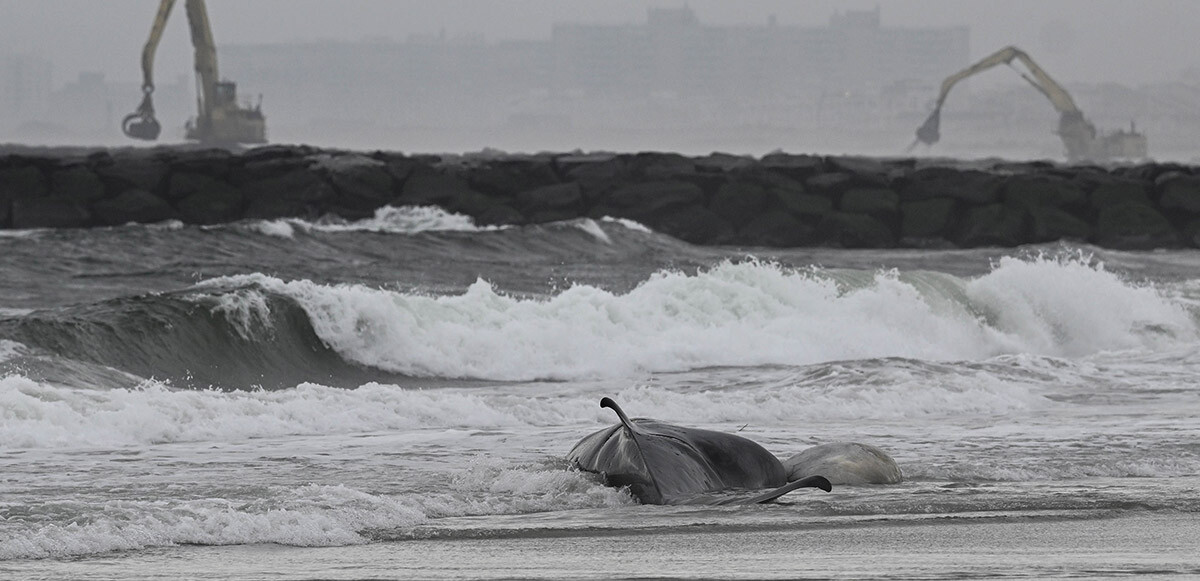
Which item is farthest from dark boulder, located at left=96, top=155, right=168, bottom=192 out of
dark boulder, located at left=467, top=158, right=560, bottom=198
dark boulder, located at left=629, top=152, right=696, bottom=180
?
dark boulder, located at left=629, top=152, right=696, bottom=180

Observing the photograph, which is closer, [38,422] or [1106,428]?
[38,422]

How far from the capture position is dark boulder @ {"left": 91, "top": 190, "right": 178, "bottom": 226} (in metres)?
29.3

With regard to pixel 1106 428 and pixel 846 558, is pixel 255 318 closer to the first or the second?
pixel 1106 428

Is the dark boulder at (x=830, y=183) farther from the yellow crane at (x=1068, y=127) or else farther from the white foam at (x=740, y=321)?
the yellow crane at (x=1068, y=127)

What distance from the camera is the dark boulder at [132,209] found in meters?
29.3

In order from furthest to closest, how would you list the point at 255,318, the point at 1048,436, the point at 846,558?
the point at 255,318 < the point at 1048,436 < the point at 846,558

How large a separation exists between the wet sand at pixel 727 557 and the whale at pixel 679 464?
2.27 feet

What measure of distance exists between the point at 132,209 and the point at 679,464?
79.2 feet

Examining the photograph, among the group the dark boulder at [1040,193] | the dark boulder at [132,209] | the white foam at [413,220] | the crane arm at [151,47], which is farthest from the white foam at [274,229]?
the crane arm at [151,47]

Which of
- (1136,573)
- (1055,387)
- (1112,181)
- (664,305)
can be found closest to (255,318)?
(664,305)

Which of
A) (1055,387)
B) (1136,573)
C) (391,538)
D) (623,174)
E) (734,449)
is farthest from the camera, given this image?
(623,174)

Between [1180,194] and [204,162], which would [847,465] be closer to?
[204,162]

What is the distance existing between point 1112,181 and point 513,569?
96.8 feet

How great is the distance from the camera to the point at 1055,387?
12.3 meters
